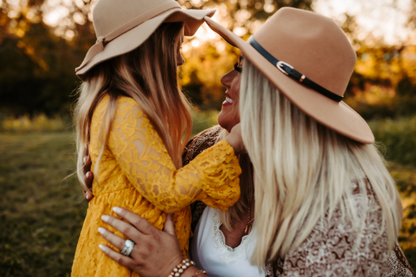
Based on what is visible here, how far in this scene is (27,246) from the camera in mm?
3805

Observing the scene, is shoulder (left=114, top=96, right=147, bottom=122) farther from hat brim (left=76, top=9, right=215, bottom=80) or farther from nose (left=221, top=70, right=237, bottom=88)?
nose (left=221, top=70, right=237, bottom=88)

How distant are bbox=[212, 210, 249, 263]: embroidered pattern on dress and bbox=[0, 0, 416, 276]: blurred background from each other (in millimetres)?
1690

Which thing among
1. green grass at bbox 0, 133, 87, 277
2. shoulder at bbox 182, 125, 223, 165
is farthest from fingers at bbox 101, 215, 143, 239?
green grass at bbox 0, 133, 87, 277

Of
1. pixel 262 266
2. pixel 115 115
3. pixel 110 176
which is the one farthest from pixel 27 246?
pixel 262 266

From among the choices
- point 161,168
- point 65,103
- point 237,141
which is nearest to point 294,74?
point 237,141

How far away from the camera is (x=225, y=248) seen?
1940 millimetres

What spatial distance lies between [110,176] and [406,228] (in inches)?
158

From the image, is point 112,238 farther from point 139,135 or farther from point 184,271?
point 139,135

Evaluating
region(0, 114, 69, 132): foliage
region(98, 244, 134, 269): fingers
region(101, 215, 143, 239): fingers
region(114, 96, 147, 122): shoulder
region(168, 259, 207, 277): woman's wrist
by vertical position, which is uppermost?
region(114, 96, 147, 122): shoulder

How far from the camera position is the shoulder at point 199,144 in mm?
2430

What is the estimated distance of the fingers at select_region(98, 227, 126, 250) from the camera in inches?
67.7

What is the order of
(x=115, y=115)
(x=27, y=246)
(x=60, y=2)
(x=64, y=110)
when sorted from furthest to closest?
(x=64, y=110) → (x=60, y=2) → (x=27, y=246) → (x=115, y=115)

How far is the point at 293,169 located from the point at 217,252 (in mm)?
757

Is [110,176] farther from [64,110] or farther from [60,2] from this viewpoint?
[64,110]
